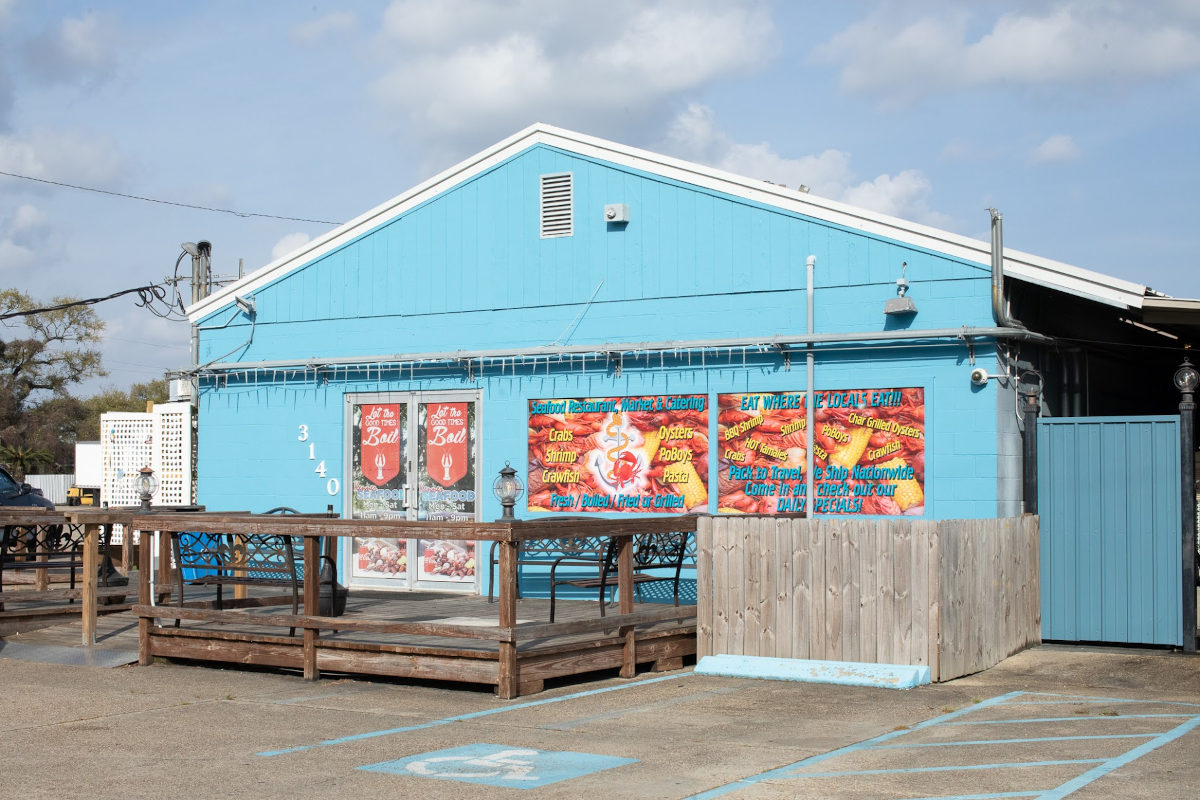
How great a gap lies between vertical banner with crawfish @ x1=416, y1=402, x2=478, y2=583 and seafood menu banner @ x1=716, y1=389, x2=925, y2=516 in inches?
126

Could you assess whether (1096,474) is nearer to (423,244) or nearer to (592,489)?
(592,489)

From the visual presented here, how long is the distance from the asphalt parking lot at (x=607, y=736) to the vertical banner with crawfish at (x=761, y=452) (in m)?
3.51

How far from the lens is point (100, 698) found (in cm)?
926

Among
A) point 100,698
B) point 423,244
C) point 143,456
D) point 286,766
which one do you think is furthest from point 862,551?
point 143,456

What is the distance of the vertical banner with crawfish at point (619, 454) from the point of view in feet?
46.9

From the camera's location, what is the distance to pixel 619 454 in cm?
1466

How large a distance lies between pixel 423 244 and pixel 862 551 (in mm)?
7998

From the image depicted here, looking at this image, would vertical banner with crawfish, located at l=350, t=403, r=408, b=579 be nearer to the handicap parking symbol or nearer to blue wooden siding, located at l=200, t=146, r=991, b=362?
blue wooden siding, located at l=200, t=146, r=991, b=362

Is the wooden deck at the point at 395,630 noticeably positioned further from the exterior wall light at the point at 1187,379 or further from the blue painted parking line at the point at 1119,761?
the exterior wall light at the point at 1187,379

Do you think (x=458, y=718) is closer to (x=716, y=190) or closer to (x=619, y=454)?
(x=619, y=454)

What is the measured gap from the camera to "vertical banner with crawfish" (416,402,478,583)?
15609 mm

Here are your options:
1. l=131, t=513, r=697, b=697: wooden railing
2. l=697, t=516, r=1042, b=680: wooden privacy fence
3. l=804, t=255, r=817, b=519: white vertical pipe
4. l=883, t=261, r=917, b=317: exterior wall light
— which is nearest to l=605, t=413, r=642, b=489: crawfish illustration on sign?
l=804, t=255, r=817, b=519: white vertical pipe

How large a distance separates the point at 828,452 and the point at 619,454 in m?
2.40

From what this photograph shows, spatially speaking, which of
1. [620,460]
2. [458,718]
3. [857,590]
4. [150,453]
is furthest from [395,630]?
[150,453]
